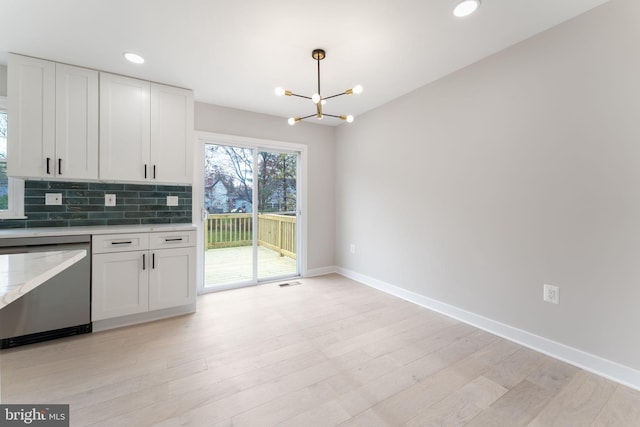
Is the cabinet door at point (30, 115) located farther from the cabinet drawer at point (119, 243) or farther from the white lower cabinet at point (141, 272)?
the white lower cabinet at point (141, 272)

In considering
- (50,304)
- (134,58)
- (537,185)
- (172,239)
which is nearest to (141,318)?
(50,304)

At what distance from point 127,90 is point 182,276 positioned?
78.2 inches

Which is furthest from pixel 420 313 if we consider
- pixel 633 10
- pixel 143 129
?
pixel 143 129

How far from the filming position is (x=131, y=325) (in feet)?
8.52

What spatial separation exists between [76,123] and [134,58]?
84 centimetres

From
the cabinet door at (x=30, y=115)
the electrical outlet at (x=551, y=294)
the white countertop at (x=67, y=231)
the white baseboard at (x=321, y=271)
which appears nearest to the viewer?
the electrical outlet at (x=551, y=294)

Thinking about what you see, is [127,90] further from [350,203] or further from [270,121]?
[350,203]

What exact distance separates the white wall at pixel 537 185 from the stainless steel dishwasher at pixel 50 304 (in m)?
3.25

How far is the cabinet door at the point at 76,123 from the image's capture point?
2.50 meters

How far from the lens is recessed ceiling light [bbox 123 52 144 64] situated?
→ 239cm

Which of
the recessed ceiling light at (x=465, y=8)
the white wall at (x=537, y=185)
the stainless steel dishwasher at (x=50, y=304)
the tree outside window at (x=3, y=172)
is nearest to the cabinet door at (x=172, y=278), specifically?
the stainless steel dishwasher at (x=50, y=304)

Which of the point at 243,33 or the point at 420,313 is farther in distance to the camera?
the point at 420,313

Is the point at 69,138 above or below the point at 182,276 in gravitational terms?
above

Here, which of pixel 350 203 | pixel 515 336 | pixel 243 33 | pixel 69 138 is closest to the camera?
pixel 243 33
